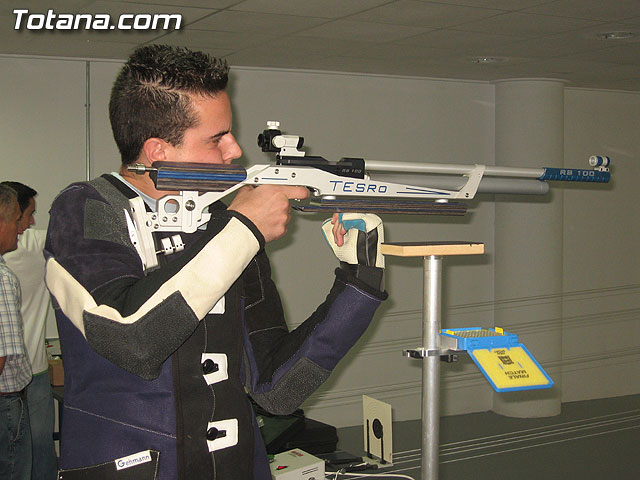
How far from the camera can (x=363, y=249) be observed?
147 centimetres

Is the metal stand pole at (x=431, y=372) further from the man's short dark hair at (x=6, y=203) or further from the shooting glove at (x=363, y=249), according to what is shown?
the man's short dark hair at (x=6, y=203)

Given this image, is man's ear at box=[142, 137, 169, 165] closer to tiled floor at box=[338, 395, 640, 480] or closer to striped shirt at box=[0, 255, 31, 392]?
striped shirt at box=[0, 255, 31, 392]

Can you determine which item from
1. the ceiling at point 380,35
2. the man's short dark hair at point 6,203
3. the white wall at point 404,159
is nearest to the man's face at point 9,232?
the man's short dark hair at point 6,203

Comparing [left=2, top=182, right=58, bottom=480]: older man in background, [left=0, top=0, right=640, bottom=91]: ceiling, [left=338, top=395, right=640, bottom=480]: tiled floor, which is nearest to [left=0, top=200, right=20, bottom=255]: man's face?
[left=2, top=182, right=58, bottom=480]: older man in background

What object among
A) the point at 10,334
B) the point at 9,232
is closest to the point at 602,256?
the point at 9,232

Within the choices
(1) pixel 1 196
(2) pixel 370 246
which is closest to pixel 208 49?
(1) pixel 1 196

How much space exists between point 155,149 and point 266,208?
0.23 meters

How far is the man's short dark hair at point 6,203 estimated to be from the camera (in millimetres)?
3193

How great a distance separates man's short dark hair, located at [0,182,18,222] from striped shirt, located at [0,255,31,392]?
255 mm

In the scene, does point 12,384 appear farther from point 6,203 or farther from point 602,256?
point 602,256

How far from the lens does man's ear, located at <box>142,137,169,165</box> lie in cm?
138

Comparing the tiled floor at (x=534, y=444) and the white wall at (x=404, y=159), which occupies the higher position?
the white wall at (x=404, y=159)

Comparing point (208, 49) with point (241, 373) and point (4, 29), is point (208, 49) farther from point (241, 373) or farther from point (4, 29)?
point (241, 373)

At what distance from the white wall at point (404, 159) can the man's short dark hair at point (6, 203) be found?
1.54 m
